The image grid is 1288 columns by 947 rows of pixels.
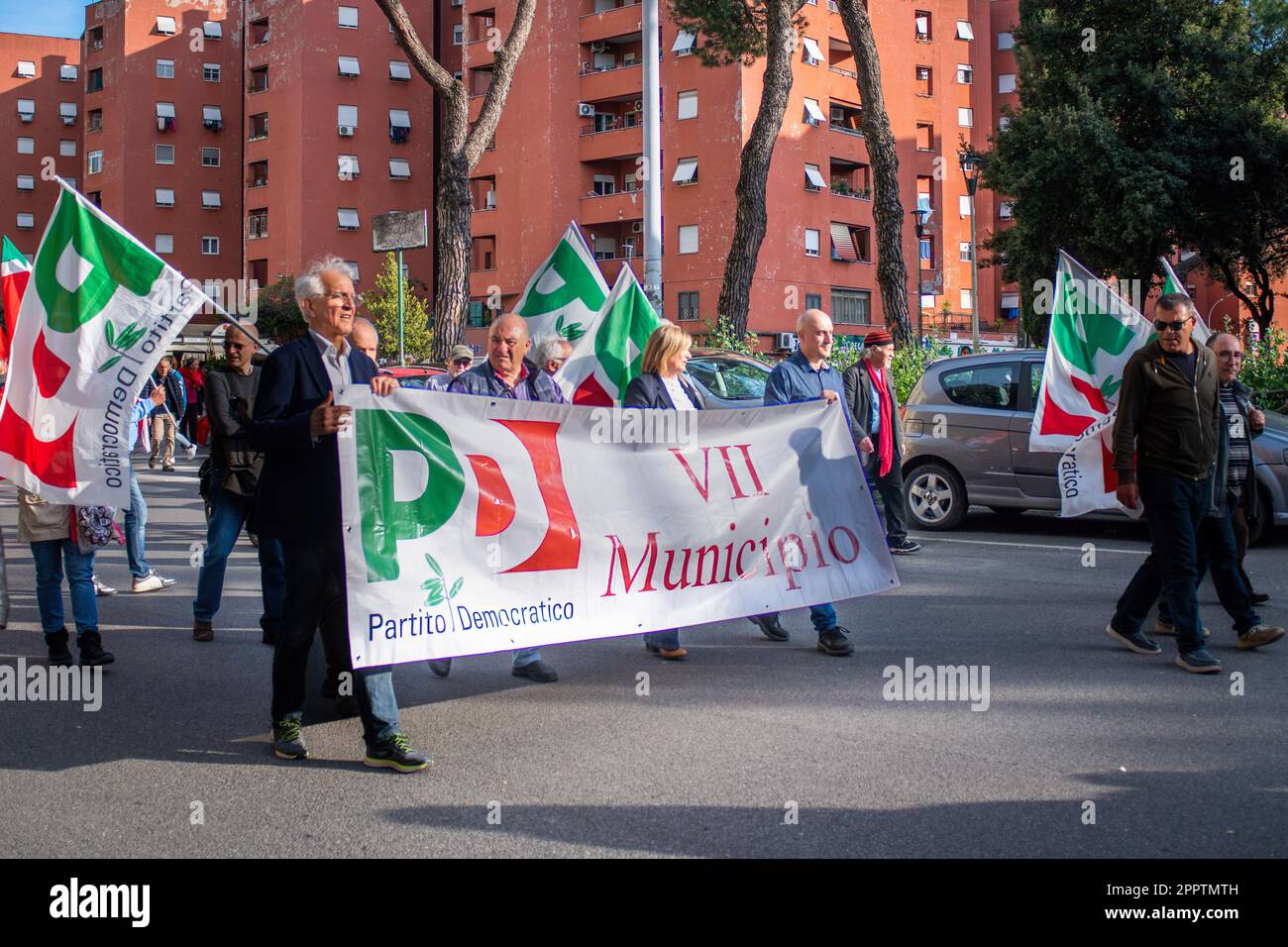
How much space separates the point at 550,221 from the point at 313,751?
167ft

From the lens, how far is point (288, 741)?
5.53m

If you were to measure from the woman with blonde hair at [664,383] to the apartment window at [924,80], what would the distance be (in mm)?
56315

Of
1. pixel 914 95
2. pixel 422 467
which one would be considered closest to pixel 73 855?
pixel 422 467

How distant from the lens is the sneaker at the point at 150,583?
10234 millimetres

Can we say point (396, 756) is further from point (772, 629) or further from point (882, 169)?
point (882, 169)

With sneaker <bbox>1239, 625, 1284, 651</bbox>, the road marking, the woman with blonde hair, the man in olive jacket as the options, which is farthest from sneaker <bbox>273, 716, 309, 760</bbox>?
the road marking

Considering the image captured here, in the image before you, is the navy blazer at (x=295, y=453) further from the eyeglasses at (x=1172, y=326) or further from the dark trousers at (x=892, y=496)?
the dark trousers at (x=892, y=496)

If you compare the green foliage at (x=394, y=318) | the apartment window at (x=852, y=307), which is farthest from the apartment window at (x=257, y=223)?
the apartment window at (x=852, y=307)

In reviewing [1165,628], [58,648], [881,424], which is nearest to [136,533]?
[58,648]

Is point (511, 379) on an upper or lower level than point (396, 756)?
upper

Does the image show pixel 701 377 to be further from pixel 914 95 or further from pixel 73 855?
pixel 914 95

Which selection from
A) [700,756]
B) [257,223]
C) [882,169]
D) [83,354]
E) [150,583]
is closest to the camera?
[700,756]

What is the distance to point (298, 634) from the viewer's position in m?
5.41

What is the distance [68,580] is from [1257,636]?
20.8ft
